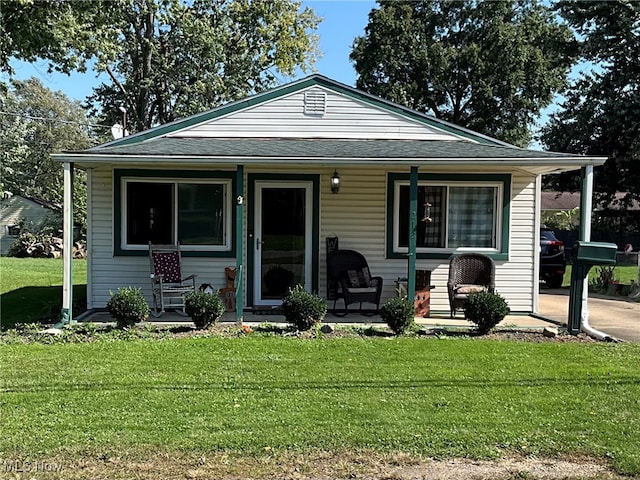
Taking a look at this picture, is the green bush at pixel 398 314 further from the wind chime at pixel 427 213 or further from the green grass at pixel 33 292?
the green grass at pixel 33 292

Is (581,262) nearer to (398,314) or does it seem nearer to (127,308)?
(398,314)

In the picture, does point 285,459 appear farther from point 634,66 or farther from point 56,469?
point 634,66

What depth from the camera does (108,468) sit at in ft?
11.0

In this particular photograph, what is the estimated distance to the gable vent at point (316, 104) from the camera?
9547 millimetres

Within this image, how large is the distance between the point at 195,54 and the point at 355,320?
1965cm

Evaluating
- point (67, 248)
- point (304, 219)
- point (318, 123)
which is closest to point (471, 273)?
point (304, 219)

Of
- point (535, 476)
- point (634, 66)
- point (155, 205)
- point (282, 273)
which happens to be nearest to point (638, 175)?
point (634, 66)

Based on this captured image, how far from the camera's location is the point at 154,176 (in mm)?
8914

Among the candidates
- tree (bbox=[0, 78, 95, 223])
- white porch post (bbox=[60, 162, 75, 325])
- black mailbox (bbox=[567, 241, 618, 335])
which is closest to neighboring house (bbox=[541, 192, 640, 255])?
black mailbox (bbox=[567, 241, 618, 335])

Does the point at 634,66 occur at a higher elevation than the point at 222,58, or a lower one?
lower

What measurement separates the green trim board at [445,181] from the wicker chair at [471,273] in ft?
1.17

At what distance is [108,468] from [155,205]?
20.2 ft

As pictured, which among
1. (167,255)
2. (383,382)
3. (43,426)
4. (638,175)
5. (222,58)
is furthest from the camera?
(222,58)

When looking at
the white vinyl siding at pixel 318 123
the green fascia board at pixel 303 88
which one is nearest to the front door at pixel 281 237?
the white vinyl siding at pixel 318 123
